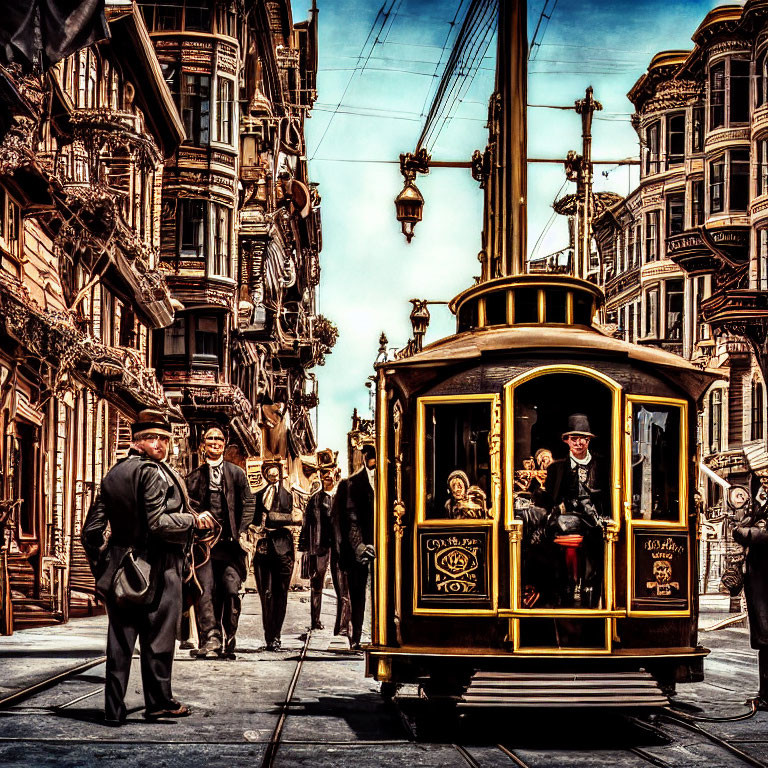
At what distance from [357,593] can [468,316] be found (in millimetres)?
5299

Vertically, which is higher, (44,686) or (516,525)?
(516,525)

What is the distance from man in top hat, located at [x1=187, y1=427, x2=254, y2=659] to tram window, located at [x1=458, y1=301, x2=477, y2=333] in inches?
116

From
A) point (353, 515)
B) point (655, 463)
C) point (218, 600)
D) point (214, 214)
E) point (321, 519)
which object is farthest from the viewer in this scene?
point (214, 214)

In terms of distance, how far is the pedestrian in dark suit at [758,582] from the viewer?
11383 millimetres

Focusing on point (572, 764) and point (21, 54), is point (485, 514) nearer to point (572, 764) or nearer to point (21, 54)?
point (572, 764)

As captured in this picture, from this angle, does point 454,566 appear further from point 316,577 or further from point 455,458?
point 316,577

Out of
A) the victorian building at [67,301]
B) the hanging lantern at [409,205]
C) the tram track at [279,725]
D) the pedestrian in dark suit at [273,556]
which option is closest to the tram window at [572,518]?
the tram track at [279,725]

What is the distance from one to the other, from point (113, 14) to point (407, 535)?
67.2 feet

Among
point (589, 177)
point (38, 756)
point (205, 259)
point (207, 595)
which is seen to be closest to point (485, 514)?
point (38, 756)

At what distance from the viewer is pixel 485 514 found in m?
10.5

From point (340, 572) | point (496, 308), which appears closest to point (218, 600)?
point (340, 572)

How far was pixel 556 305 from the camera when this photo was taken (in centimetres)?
1152

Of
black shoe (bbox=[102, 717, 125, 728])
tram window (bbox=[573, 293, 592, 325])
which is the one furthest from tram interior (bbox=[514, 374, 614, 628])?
black shoe (bbox=[102, 717, 125, 728])

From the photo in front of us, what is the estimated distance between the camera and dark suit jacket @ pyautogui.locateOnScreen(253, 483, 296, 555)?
54.0ft
